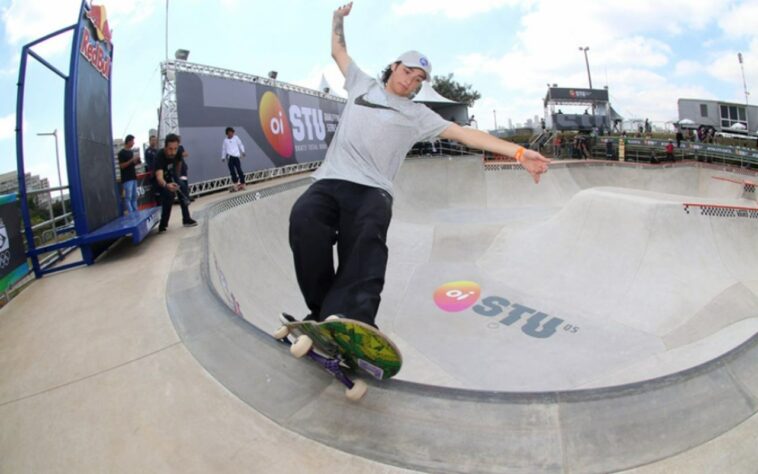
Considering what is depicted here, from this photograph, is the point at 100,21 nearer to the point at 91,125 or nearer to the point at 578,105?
the point at 91,125

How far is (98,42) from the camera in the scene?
580 centimetres

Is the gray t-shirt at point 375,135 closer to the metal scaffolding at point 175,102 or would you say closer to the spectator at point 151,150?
the spectator at point 151,150

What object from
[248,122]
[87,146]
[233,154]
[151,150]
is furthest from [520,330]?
[248,122]

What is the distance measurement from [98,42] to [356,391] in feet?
21.0

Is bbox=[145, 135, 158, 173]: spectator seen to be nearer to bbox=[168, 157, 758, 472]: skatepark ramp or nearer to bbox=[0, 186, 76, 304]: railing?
bbox=[168, 157, 758, 472]: skatepark ramp

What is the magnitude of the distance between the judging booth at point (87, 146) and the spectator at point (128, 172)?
1044mm

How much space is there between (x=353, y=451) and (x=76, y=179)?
5.04 m

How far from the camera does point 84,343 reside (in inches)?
112

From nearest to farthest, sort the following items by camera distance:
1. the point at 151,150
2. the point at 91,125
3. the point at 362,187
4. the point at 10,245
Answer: the point at 362,187 → the point at 10,245 → the point at 91,125 → the point at 151,150

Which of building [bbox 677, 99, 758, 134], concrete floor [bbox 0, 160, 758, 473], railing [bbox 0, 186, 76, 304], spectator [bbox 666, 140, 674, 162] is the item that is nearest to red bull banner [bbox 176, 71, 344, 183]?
railing [bbox 0, 186, 76, 304]

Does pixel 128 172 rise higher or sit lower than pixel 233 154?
lower

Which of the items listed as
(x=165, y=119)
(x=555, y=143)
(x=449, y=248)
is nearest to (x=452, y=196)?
(x=449, y=248)

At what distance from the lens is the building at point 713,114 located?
118 ft

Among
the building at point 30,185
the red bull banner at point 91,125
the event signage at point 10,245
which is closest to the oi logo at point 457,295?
the red bull banner at point 91,125
